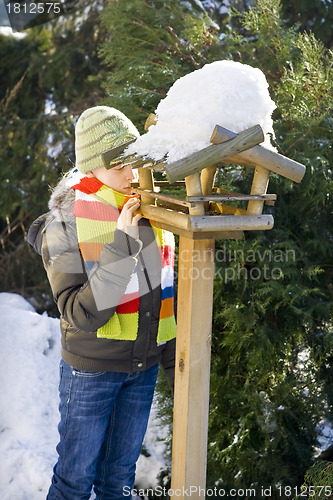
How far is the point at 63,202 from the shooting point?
6.96ft

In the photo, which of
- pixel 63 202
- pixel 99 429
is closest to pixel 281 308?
pixel 99 429

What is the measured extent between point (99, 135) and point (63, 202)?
0.29m

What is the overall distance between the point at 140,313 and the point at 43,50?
478 centimetres

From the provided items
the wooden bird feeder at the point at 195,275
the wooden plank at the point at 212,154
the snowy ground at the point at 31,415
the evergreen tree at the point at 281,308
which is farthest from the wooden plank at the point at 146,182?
the snowy ground at the point at 31,415

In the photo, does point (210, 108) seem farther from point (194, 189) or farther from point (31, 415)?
point (31, 415)

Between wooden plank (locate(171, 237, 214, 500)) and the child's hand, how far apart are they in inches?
6.7

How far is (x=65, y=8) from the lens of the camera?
18.5 ft

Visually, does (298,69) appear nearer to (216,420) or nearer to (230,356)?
(230,356)

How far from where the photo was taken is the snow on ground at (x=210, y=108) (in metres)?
1.61

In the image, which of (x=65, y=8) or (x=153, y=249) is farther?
(x=65, y=8)

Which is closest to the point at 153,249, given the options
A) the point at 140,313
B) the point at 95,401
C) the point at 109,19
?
the point at 140,313

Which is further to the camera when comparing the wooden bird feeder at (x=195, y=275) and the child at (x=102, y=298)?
the child at (x=102, y=298)

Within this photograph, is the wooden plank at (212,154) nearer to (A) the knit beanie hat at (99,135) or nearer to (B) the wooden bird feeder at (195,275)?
(B) the wooden bird feeder at (195,275)

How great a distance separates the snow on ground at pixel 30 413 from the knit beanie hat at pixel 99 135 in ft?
6.06
